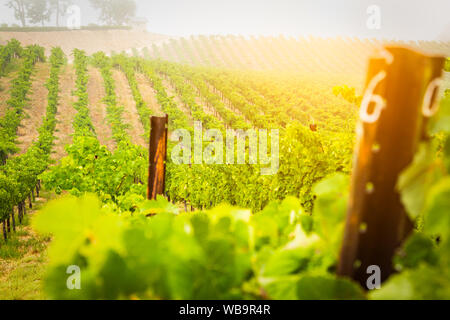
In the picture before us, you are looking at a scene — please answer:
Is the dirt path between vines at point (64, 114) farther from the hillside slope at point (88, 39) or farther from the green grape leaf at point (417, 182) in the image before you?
the hillside slope at point (88, 39)

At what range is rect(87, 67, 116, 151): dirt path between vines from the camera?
23.8 m

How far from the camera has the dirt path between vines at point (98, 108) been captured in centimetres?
2378

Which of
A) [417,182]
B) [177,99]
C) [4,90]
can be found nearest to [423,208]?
[417,182]

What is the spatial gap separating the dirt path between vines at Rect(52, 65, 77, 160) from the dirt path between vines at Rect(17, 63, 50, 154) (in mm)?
1373

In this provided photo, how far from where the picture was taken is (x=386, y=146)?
0.63 metres

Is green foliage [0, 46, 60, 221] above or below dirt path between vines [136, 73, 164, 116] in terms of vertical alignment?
below

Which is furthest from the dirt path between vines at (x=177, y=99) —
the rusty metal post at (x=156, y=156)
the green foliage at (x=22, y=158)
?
the rusty metal post at (x=156, y=156)

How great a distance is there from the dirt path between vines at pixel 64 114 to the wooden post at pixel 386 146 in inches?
681

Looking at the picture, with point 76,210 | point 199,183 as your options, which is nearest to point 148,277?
point 76,210

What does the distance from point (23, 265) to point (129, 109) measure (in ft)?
75.1

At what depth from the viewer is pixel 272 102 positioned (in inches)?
1289

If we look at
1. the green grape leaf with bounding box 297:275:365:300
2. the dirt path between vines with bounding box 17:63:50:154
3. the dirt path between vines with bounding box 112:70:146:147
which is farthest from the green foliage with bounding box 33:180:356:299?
the dirt path between vines with bounding box 112:70:146:147

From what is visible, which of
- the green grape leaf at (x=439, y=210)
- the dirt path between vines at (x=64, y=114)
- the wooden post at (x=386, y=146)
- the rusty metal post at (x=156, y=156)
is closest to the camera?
the green grape leaf at (x=439, y=210)

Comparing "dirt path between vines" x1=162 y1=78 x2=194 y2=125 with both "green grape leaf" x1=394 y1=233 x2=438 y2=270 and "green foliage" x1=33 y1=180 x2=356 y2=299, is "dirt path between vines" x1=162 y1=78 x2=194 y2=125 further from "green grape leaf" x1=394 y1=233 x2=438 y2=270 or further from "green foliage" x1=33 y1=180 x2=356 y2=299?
"green grape leaf" x1=394 y1=233 x2=438 y2=270
